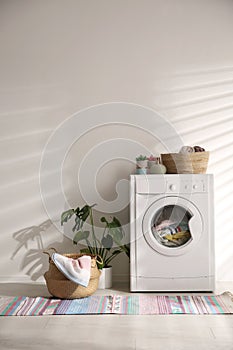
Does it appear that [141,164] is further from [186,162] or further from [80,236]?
[80,236]

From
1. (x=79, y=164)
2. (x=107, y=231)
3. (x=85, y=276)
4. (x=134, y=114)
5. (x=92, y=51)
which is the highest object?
(x=92, y=51)

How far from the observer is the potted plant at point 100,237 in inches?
157

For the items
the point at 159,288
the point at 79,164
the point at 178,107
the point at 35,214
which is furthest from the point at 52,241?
the point at 178,107

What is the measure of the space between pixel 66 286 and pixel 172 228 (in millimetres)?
876

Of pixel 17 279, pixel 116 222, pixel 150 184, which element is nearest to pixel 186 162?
pixel 150 184

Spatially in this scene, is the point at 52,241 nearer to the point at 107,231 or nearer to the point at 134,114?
the point at 107,231

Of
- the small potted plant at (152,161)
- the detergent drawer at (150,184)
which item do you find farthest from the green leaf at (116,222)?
the small potted plant at (152,161)

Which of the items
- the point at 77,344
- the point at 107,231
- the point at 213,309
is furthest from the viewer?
the point at 107,231

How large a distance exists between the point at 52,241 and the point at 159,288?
105 centimetres

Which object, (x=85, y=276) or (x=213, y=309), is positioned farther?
(x=85, y=276)

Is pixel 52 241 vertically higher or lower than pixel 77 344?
higher

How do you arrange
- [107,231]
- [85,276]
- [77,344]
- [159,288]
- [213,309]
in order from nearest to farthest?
[77,344] < [213,309] < [85,276] < [159,288] < [107,231]

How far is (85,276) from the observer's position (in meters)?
3.51

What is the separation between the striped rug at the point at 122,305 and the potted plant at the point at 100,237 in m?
0.45
